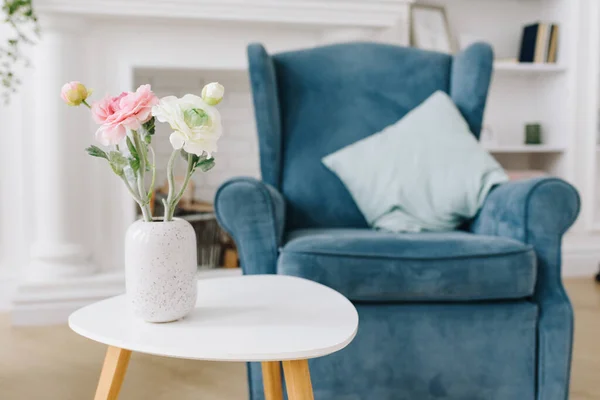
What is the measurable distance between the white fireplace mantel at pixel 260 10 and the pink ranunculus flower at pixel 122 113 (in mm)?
1815

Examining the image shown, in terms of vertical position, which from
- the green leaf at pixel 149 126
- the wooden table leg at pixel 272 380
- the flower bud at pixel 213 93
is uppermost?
the flower bud at pixel 213 93

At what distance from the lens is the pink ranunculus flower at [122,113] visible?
941 mm

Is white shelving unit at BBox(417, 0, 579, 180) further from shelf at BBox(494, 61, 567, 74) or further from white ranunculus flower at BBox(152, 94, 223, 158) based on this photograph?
white ranunculus flower at BBox(152, 94, 223, 158)

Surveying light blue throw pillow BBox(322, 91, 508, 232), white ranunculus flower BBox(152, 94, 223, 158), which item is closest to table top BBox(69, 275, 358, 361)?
white ranunculus flower BBox(152, 94, 223, 158)

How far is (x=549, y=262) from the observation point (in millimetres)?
1513

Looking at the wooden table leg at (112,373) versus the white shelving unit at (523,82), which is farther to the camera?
the white shelving unit at (523,82)

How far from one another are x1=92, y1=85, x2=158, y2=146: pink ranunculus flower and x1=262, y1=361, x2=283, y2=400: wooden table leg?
61cm

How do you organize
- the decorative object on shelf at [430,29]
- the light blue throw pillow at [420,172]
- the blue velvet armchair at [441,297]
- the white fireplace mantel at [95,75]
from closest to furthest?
the blue velvet armchair at [441,297]
the light blue throw pillow at [420,172]
the white fireplace mantel at [95,75]
the decorative object on shelf at [430,29]

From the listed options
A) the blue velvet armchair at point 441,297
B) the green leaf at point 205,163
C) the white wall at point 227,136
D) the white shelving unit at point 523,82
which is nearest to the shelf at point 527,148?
the white shelving unit at point 523,82

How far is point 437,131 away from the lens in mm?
1979

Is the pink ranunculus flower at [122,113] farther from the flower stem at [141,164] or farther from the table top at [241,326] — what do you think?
the table top at [241,326]

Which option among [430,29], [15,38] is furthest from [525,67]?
[15,38]

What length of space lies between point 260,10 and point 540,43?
1.62 metres

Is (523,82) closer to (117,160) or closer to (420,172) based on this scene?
(420,172)
